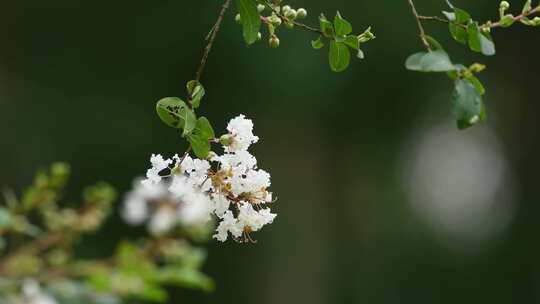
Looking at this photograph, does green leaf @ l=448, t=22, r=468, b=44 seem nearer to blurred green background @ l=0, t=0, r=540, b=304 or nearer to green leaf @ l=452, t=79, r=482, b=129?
green leaf @ l=452, t=79, r=482, b=129

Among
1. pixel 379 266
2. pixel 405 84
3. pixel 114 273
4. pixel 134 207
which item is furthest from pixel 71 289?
pixel 379 266

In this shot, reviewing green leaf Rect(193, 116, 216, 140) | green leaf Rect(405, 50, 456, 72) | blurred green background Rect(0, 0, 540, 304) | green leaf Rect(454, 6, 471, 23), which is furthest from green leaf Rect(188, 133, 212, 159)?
blurred green background Rect(0, 0, 540, 304)

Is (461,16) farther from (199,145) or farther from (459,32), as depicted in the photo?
(199,145)

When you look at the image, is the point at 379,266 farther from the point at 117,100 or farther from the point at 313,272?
the point at 117,100

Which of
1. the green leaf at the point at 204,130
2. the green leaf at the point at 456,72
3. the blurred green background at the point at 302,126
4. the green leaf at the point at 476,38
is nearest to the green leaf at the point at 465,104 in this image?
the green leaf at the point at 456,72

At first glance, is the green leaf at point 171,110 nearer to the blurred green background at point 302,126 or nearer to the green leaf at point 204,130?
the green leaf at point 204,130

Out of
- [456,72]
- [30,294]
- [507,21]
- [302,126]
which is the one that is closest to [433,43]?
[456,72]

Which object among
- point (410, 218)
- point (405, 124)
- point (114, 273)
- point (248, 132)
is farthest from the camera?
point (410, 218)
